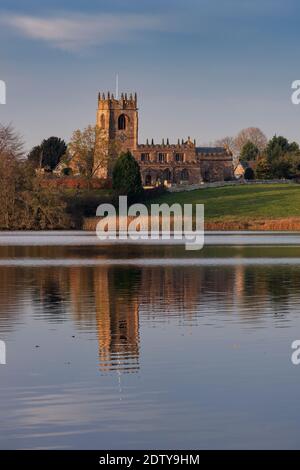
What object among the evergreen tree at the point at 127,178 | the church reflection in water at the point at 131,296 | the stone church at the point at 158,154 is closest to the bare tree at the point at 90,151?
the evergreen tree at the point at 127,178

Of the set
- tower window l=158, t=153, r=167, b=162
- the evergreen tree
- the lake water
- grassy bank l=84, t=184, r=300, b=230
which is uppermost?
tower window l=158, t=153, r=167, b=162

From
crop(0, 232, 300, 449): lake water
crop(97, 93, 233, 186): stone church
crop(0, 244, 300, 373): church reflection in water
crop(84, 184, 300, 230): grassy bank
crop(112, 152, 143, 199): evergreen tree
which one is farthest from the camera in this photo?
crop(97, 93, 233, 186): stone church

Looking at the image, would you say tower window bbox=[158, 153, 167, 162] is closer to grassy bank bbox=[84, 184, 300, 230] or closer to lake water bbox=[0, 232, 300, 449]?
grassy bank bbox=[84, 184, 300, 230]

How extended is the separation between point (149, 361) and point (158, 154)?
167415 millimetres

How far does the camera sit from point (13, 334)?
2398 centimetres

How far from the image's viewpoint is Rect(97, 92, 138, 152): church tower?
18825cm

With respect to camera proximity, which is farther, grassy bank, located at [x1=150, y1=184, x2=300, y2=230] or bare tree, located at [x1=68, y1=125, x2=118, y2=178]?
bare tree, located at [x1=68, y1=125, x2=118, y2=178]

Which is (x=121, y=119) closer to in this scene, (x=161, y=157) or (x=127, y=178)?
(x=161, y=157)

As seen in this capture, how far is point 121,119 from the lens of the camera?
189125mm

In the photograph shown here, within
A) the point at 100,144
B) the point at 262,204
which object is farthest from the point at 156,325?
the point at 100,144

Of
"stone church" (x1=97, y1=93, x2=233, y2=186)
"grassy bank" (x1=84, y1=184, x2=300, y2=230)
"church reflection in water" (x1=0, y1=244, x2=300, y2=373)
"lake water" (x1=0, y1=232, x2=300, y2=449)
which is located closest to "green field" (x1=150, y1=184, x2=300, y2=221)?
"grassy bank" (x1=84, y1=184, x2=300, y2=230)

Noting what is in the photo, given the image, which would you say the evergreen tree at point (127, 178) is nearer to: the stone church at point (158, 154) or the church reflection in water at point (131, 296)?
the stone church at point (158, 154)

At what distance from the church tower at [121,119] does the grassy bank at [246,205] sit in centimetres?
4921

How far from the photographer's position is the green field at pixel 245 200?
355 ft
